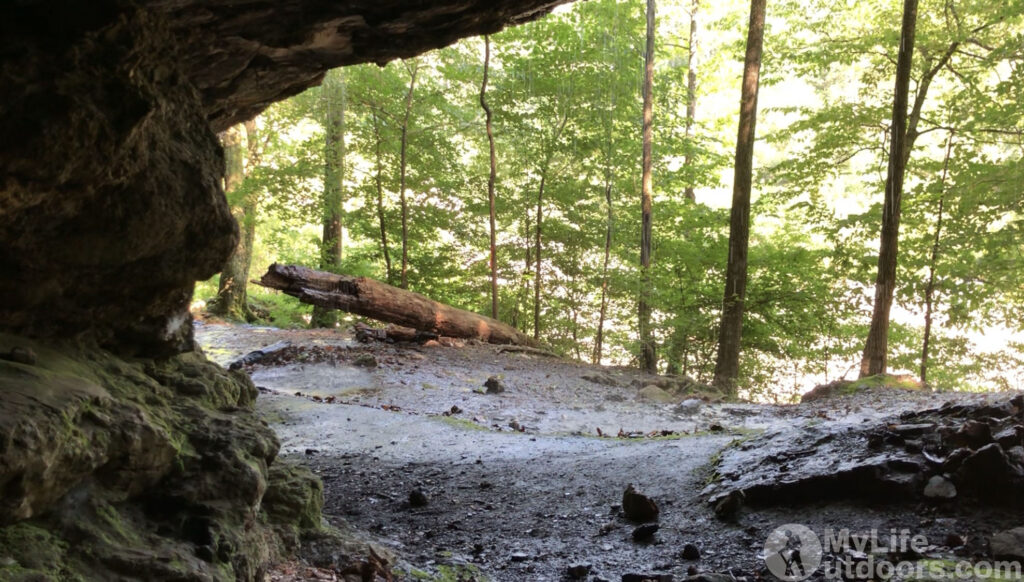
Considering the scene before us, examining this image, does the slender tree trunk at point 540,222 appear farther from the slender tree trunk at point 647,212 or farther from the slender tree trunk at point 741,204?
the slender tree trunk at point 741,204

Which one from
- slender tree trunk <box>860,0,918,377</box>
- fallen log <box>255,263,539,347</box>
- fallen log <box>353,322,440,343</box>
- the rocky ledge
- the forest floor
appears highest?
slender tree trunk <box>860,0,918,377</box>

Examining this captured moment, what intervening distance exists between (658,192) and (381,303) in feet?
32.3

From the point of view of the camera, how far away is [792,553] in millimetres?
3023

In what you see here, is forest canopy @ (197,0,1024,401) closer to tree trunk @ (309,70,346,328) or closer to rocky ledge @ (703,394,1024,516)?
tree trunk @ (309,70,346,328)

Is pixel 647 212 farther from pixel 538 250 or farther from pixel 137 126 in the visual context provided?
pixel 137 126

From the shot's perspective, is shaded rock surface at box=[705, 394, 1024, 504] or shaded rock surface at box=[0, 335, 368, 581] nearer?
shaded rock surface at box=[0, 335, 368, 581]

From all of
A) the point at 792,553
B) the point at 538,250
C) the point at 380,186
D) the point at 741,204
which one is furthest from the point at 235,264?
the point at 792,553

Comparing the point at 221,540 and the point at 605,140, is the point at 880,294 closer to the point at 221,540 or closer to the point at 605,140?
the point at 605,140

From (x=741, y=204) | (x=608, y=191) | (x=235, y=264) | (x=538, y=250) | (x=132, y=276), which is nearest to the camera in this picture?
(x=132, y=276)

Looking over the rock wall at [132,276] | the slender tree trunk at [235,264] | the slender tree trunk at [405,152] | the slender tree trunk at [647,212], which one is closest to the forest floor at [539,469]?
the rock wall at [132,276]

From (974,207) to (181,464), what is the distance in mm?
15196

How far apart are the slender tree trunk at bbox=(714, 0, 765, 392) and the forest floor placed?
4.83 feet

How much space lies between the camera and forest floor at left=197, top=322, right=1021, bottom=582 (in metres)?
3.19

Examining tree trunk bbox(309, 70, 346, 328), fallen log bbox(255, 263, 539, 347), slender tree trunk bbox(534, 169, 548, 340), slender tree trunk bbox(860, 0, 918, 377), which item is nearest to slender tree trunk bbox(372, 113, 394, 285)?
tree trunk bbox(309, 70, 346, 328)
